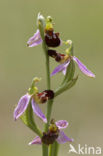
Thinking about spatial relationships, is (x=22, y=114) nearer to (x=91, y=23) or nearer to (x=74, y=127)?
(x=74, y=127)

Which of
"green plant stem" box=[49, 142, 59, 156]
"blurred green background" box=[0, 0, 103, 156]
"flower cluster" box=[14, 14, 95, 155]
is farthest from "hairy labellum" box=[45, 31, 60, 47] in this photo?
"blurred green background" box=[0, 0, 103, 156]

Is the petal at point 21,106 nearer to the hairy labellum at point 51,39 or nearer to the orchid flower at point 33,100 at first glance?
the orchid flower at point 33,100

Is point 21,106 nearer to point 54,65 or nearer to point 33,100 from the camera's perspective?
point 33,100

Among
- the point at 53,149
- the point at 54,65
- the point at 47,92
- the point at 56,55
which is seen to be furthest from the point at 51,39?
the point at 54,65

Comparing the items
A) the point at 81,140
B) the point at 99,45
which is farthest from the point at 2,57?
the point at 81,140

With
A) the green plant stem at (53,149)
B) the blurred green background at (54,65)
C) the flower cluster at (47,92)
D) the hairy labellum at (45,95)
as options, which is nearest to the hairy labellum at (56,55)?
the flower cluster at (47,92)

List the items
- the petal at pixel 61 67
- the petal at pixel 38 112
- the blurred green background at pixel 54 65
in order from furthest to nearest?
1. the blurred green background at pixel 54 65
2. the petal at pixel 61 67
3. the petal at pixel 38 112

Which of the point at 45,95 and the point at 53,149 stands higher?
the point at 45,95

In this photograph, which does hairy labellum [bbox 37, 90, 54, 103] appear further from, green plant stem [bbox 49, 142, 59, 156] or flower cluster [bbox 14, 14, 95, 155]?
green plant stem [bbox 49, 142, 59, 156]
